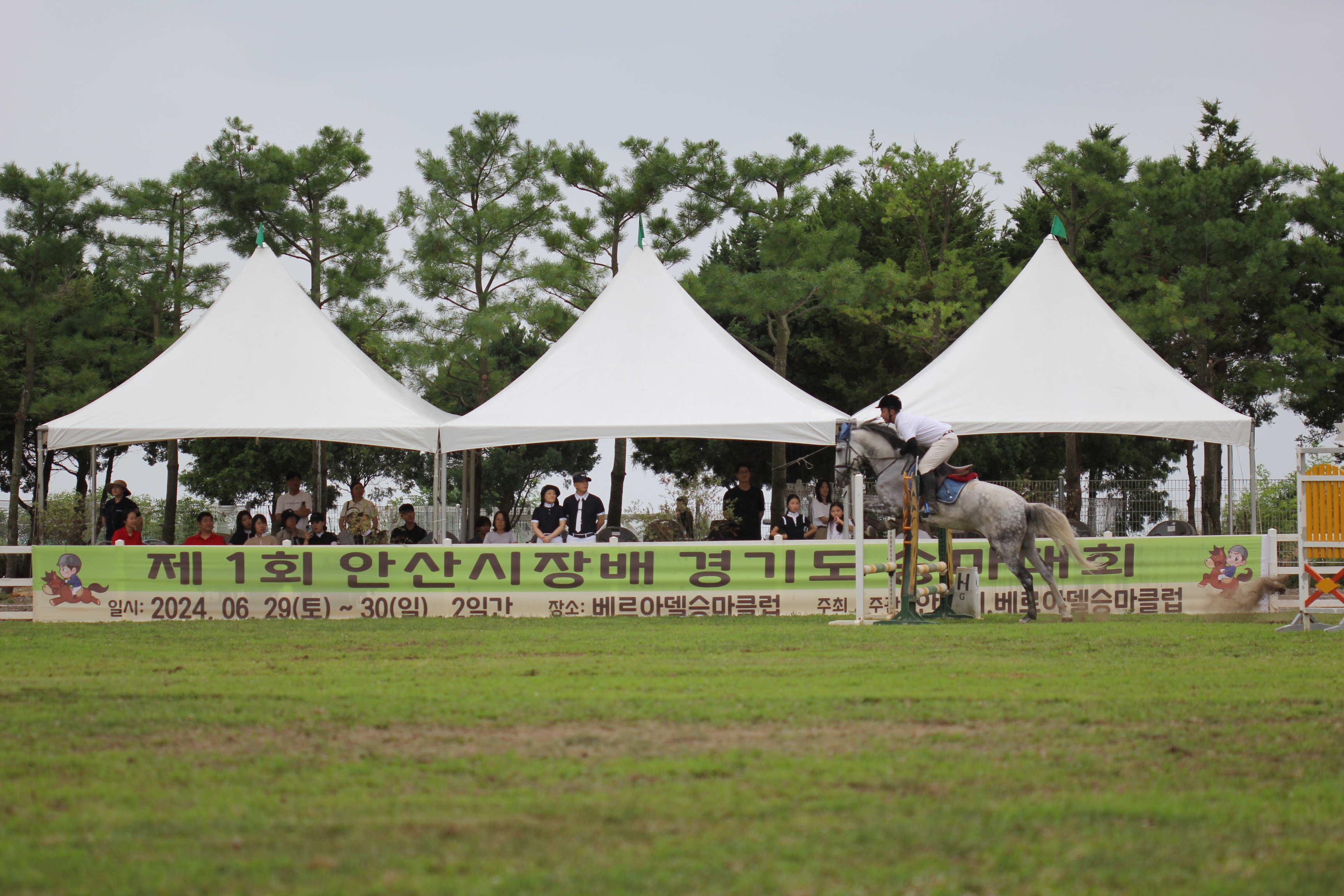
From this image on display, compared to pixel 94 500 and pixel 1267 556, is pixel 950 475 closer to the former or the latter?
pixel 1267 556

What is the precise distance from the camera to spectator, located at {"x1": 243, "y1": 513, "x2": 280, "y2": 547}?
1658 centimetres

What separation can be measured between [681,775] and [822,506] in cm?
1315

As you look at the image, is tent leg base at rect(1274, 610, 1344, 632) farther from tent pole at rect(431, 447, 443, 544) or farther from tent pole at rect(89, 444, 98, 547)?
tent pole at rect(89, 444, 98, 547)

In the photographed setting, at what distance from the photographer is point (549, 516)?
1714 cm

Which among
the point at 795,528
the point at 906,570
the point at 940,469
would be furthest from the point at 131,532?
the point at 940,469

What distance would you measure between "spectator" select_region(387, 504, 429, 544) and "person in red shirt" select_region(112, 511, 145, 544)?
10.6ft

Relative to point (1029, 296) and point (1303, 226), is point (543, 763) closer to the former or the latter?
point (1029, 296)

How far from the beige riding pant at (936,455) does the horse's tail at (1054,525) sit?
1.13 metres

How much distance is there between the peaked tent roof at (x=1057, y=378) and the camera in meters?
17.1

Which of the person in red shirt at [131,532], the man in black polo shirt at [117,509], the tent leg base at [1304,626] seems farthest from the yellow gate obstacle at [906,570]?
the man in black polo shirt at [117,509]

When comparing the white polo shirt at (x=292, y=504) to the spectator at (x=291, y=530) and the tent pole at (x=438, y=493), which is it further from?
the tent pole at (x=438, y=493)

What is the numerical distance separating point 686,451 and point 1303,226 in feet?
61.8

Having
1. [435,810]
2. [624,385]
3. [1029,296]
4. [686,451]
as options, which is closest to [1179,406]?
[1029,296]

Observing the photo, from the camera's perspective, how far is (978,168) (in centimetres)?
3331
